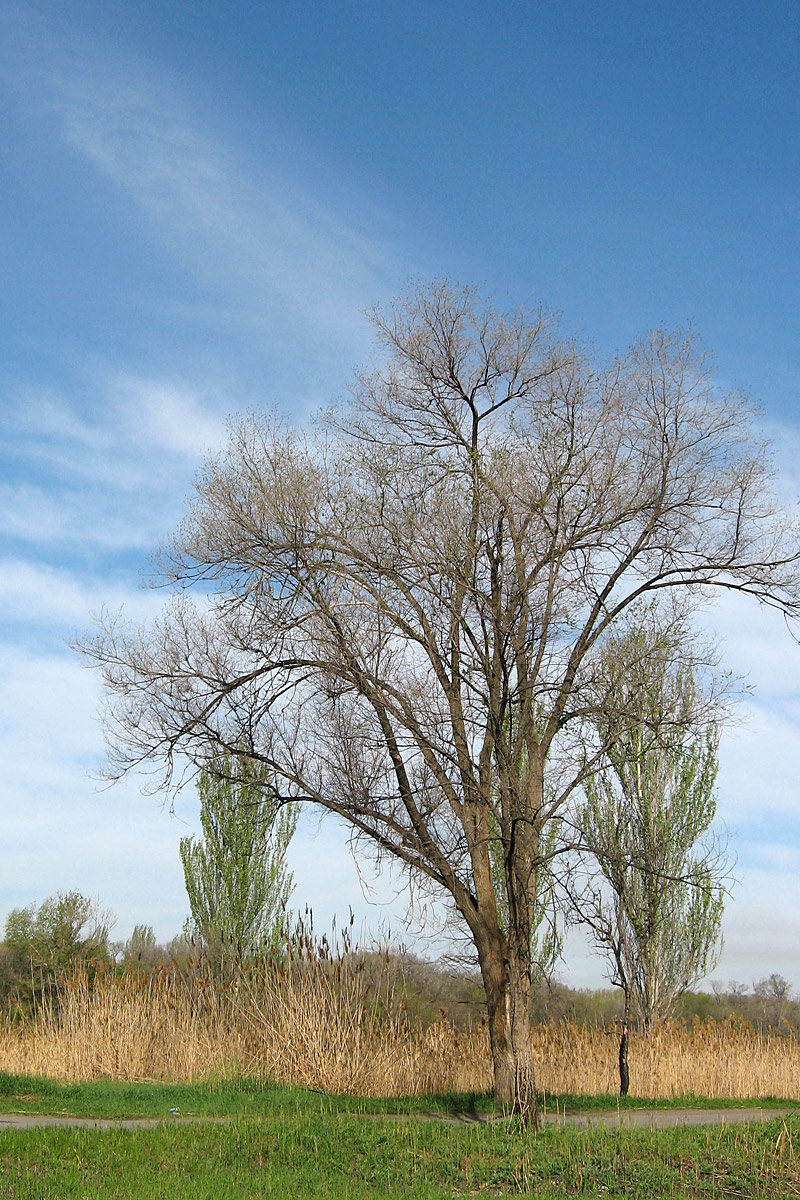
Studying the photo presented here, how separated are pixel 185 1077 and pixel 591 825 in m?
9.05

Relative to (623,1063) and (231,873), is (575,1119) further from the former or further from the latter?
(231,873)

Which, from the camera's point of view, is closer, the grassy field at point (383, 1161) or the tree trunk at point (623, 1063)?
the grassy field at point (383, 1161)

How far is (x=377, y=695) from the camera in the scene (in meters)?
11.6

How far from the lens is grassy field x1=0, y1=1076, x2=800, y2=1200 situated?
6.34 meters

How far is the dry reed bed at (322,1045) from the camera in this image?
11.7 meters

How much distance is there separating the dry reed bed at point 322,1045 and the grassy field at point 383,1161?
3.03 metres

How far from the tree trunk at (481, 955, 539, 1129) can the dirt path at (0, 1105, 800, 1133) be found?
0.28m

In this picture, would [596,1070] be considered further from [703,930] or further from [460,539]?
[460,539]

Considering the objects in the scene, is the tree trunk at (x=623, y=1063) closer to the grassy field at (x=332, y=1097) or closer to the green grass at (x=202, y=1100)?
the grassy field at (x=332, y=1097)

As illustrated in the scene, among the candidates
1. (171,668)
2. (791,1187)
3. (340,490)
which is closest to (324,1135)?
(791,1187)

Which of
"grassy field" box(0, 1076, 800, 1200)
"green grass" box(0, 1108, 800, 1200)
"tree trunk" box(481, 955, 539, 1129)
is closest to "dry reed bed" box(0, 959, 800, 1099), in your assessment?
"tree trunk" box(481, 955, 539, 1129)

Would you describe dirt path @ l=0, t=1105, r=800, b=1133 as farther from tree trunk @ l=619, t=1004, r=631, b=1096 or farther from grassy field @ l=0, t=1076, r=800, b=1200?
grassy field @ l=0, t=1076, r=800, b=1200

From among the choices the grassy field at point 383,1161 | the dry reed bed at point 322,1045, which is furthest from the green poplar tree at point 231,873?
the grassy field at point 383,1161

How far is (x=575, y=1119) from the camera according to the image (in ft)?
35.4
